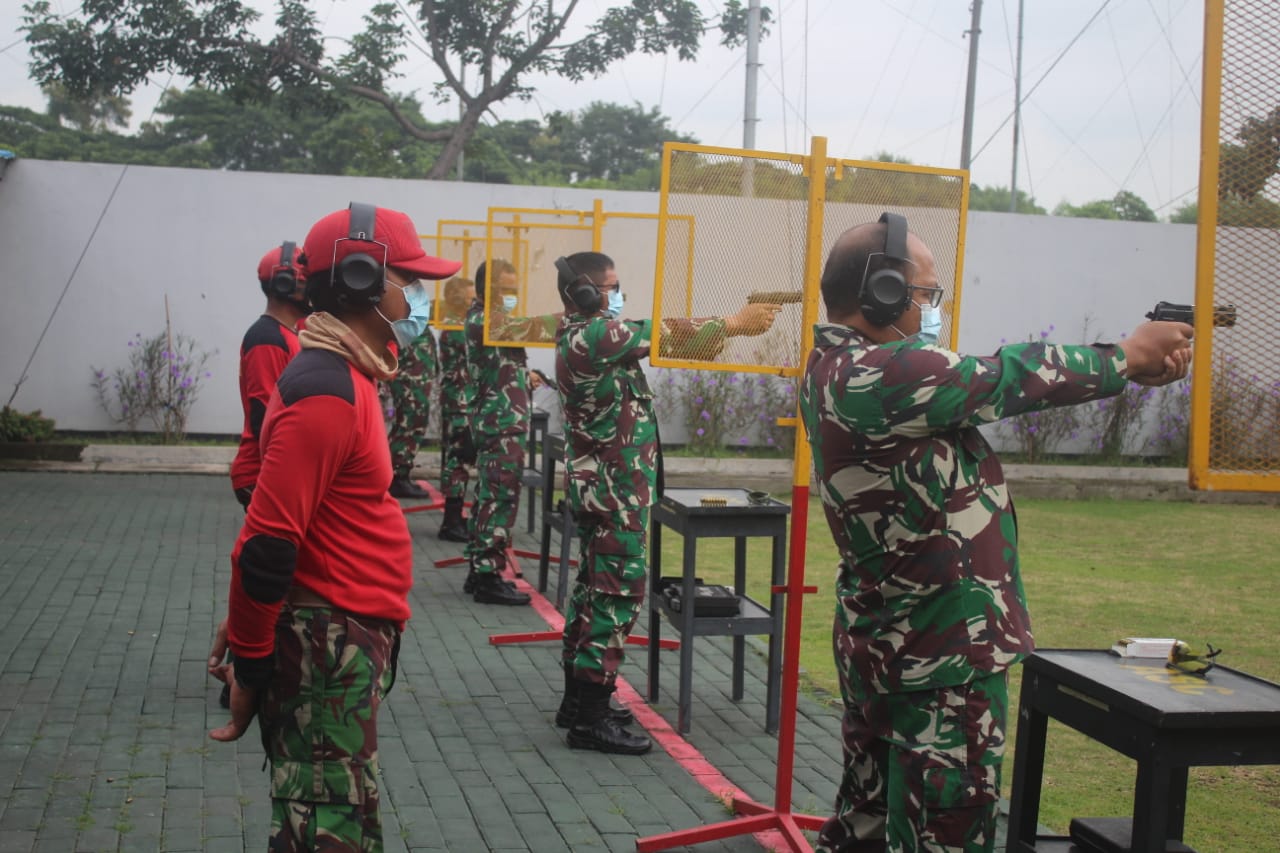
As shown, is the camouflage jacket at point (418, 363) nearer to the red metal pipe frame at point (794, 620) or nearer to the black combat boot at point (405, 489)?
the black combat boot at point (405, 489)

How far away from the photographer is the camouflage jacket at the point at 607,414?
569 cm

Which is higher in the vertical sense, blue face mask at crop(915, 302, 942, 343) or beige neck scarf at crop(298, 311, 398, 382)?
blue face mask at crop(915, 302, 942, 343)

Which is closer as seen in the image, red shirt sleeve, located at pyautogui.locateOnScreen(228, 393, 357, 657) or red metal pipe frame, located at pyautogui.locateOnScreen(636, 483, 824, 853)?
red shirt sleeve, located at pyautogui.locateOnScreen(228, 393, 357, 657)

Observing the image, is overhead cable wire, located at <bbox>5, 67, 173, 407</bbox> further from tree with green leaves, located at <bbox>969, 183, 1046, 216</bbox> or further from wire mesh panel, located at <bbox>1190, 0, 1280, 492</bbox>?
tree with green leaves, located at <bbox>969, 183, 1046, 216</bbox>

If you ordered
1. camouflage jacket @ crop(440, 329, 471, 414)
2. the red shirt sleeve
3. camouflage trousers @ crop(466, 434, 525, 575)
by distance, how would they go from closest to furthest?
the red shirt sleeve
camouflage trousers @ crop(466, 434, 525, 575)
camouflage jacket @ crop(440, 329, 471, 414)

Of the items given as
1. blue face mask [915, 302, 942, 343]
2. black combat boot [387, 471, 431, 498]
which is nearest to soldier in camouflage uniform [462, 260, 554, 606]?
black combat boot [387, 471, 431, 498]

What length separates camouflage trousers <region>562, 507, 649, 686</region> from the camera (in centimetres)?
573

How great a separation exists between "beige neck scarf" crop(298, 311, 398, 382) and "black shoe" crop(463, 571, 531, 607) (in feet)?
18.8

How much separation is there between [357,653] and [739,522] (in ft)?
10.7

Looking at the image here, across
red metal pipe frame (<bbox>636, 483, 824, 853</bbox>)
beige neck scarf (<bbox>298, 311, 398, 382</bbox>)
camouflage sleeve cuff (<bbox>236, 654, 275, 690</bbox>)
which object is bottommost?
red metal pipe frame (<bbox>636, 483, 824, 853</bbox>)

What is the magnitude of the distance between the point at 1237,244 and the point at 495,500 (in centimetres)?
617

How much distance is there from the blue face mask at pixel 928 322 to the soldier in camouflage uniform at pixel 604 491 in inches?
89.6

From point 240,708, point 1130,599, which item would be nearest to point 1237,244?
point 240,708

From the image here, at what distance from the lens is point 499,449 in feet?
28.4
